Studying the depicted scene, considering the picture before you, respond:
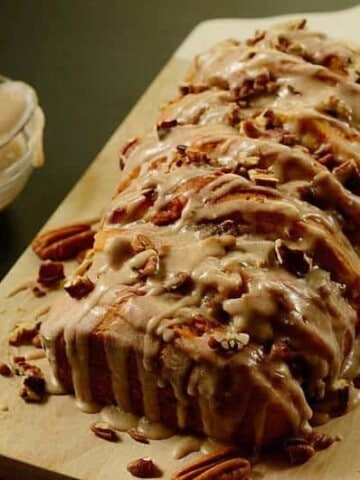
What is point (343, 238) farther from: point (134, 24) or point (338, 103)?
point (134, 24)

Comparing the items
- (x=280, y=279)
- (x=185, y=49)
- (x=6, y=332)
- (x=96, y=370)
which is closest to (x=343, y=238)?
(x=280, y=279)

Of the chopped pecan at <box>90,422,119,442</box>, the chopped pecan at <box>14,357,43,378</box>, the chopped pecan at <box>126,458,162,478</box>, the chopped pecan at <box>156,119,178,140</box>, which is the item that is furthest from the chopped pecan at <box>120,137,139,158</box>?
the chopped pecan at <box>126,458,162,478</box>

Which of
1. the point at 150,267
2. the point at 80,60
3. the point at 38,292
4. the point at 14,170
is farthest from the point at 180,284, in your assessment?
the point at 80,60

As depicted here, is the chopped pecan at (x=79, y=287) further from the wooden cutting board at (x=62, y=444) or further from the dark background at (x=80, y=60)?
the dark background at (x=80, y=60)

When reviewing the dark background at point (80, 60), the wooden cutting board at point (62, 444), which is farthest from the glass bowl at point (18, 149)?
the wooden cutting board at point (62, 444)

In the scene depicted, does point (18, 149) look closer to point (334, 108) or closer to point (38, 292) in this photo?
point (38, 292)

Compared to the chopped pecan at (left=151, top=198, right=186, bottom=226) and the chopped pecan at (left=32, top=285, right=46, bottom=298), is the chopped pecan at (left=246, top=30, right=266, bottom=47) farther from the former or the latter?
the chopped pecan at (left=32, top=285, right=46, bottom=298)
